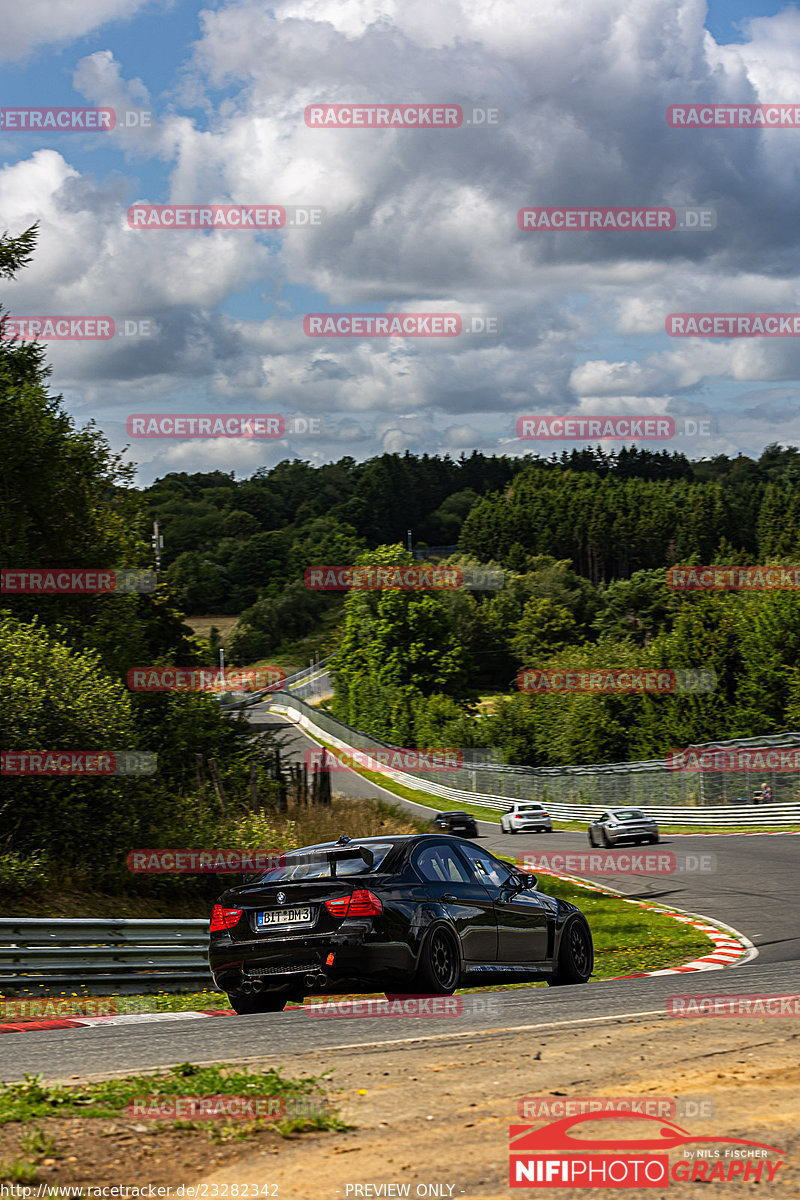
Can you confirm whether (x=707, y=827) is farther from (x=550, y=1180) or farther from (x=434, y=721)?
(x=434, y=721)

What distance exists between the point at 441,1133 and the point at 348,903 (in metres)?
4.51

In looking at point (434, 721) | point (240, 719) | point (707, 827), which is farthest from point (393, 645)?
point (240, 719)

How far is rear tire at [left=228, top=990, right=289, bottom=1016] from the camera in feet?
32.6

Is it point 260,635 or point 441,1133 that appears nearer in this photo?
point 441,1133

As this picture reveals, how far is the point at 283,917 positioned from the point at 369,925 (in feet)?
2.37

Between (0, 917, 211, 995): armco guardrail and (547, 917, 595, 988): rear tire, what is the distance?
12.6 ft

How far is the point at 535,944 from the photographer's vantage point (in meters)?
11.3

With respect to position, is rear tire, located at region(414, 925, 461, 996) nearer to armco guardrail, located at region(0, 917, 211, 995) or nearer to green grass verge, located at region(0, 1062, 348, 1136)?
green grass verge, located at region(0, 1062, 348, 1136)
